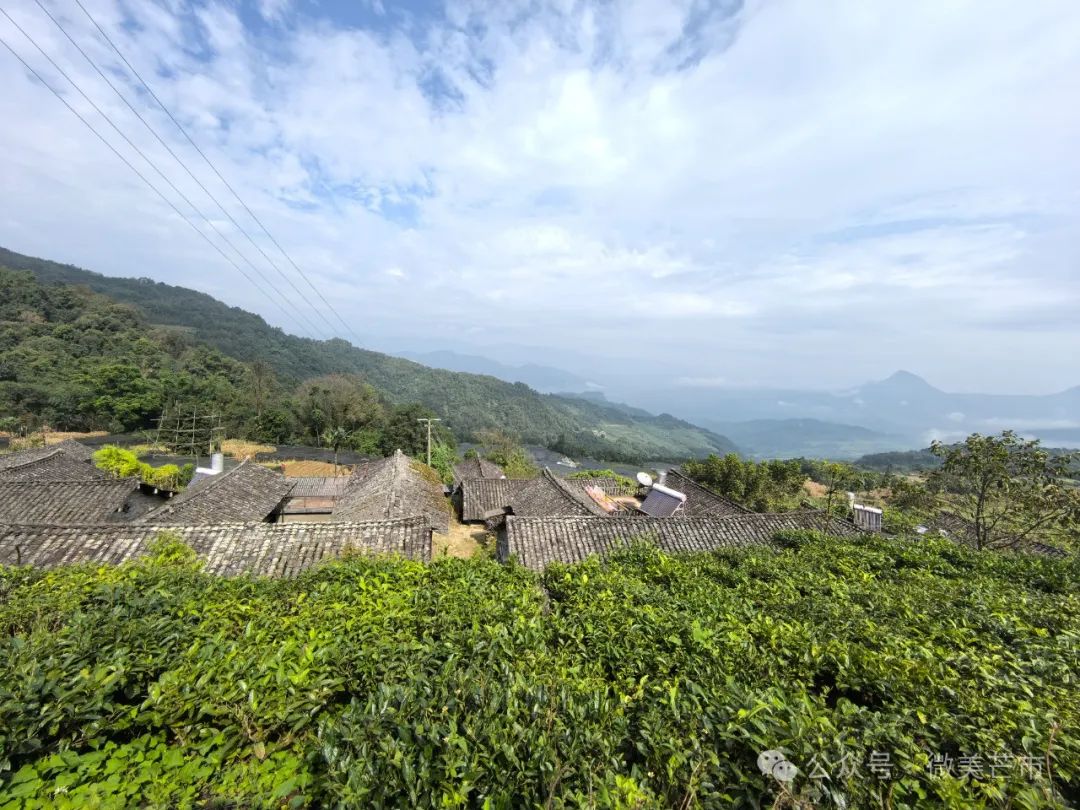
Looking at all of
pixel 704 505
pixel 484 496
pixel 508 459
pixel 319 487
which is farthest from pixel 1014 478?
pixel 508 459

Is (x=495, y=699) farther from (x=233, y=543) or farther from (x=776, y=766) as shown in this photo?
(x=233, y=543)

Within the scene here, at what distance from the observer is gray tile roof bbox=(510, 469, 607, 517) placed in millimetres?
18891

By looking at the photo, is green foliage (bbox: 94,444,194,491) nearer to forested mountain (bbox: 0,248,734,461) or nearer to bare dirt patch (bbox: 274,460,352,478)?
bare dirt patch (bbox: 274,460,352,478)

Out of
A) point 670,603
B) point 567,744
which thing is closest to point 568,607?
point 670,603

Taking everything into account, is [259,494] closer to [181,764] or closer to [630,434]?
[181,764]

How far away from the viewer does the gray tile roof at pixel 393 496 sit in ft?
54.4

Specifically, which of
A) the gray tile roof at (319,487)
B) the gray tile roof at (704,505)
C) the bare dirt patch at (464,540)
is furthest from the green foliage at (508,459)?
the gray tile roof at (704,505)

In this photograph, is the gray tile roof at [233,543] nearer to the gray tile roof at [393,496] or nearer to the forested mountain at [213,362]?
the gray tile roof at [393,496]

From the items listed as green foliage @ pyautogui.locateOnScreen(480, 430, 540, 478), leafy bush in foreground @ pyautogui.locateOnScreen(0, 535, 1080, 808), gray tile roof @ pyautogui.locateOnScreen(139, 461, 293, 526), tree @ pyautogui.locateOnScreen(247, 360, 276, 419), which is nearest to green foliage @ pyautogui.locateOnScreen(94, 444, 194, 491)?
gray tile roof @ pyautogui.locateOnScreen(139, 461, 293, 526)

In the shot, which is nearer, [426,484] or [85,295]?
[426,484]

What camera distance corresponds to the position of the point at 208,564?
948cm

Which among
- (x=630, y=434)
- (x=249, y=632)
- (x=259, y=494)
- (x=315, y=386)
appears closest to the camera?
(x=249, y=632)

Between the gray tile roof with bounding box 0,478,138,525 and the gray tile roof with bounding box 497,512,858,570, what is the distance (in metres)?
13.8

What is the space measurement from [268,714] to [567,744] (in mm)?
2113
